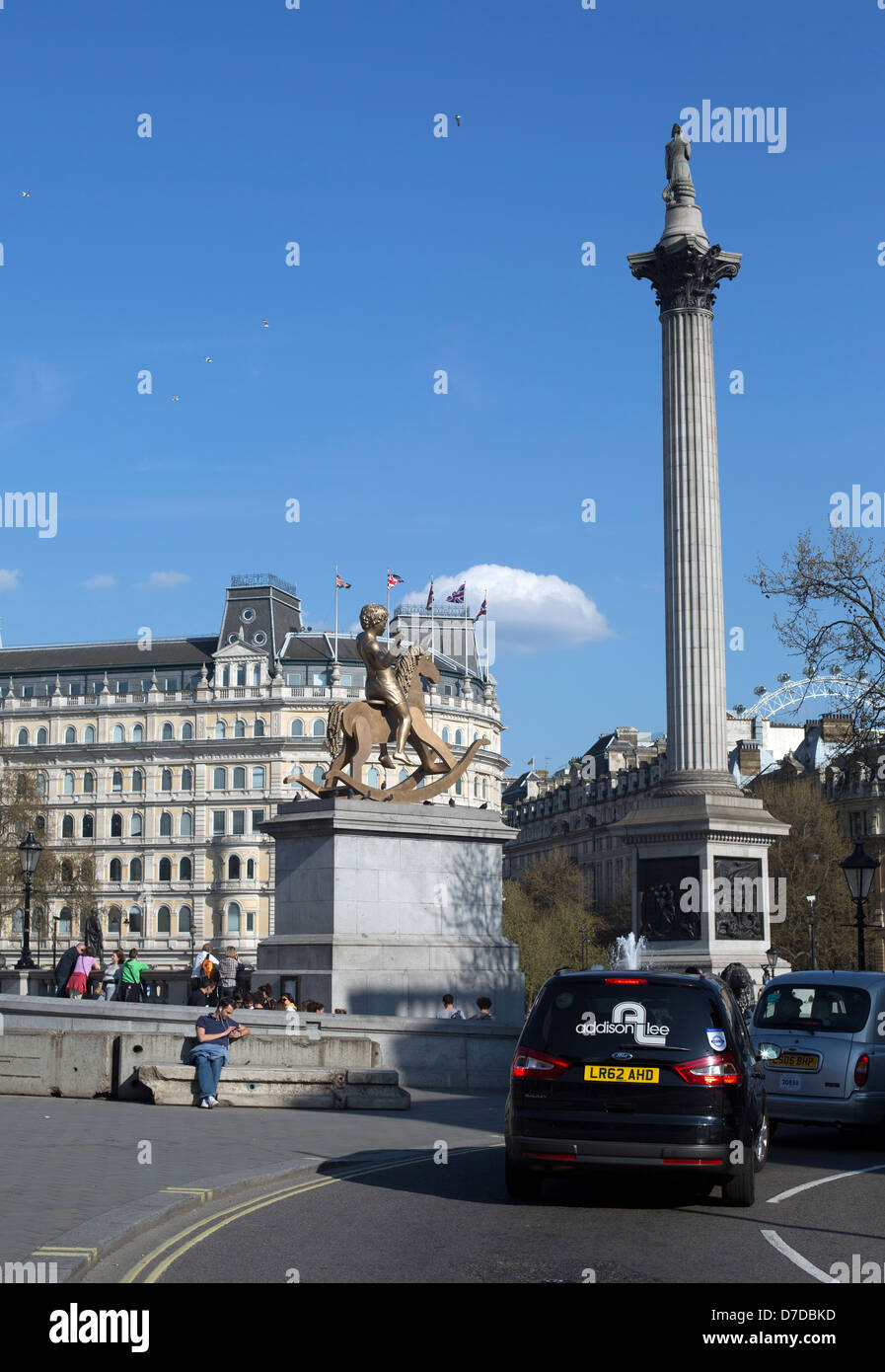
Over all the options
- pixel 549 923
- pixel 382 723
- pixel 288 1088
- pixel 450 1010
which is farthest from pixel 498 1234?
pixel 549 923

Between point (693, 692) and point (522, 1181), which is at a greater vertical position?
point (693, 692)

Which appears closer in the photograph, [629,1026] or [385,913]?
[629,1026]

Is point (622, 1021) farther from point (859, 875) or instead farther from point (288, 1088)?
point (859, 875)

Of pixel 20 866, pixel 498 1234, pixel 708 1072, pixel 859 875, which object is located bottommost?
pixel 498 1234

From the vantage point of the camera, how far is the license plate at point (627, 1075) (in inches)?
488

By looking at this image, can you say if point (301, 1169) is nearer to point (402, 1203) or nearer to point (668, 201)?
point (402, 1203)

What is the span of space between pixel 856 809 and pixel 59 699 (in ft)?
202

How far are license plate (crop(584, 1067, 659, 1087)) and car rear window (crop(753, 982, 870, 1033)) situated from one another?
22.2 feet

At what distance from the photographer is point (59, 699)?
122188 millimetres

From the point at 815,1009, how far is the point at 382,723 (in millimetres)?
12182

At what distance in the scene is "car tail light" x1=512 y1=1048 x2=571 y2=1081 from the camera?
1262cm

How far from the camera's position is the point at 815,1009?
62.0 feet

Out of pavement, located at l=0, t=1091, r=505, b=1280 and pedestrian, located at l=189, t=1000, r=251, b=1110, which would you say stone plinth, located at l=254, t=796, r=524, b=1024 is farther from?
pedestrian, located at l=189, t=1000, r=251, b=1110
